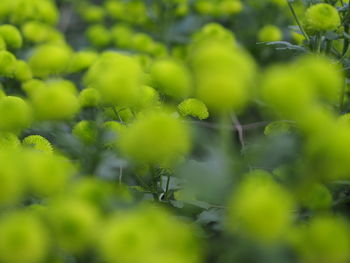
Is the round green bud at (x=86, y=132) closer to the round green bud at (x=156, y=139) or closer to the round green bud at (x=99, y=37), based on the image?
the round green bud at (x=156, y=139)

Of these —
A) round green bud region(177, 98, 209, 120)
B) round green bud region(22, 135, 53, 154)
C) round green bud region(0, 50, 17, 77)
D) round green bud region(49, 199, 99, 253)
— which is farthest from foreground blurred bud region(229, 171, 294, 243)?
round green bud region(0, 50, 17, 77)

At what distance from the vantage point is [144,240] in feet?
2.29

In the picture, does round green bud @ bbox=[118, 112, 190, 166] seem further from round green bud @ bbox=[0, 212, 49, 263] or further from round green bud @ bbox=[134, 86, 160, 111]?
round green bud @ bbox=[134, 86, 160, 111]

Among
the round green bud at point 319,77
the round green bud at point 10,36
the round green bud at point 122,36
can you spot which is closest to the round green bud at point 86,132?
the round green bud at point 319,77

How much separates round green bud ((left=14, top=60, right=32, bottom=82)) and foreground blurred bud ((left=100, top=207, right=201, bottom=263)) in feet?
3.49

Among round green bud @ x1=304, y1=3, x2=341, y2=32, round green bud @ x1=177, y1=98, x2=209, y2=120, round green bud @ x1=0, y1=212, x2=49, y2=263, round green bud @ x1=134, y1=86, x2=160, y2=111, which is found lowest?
round green bud @ x1=0, y1=212, x2=49, y2=263

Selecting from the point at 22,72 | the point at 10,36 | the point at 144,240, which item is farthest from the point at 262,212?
the point at 10,36

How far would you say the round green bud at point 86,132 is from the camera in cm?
117

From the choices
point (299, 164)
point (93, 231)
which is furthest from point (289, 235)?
point (93, 231)

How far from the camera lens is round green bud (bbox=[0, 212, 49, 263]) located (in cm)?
71

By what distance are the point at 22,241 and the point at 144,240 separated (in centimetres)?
16

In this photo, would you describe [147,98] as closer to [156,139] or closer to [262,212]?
[156,139]

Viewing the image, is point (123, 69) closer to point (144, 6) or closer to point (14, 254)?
point (14, 254)

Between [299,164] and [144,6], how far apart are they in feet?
6.55
